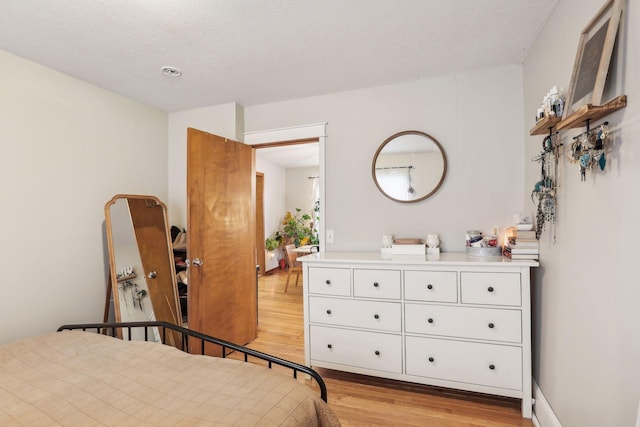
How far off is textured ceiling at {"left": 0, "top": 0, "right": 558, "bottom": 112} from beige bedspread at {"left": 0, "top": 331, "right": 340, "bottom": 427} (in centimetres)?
182

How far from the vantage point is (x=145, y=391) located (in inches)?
49.2

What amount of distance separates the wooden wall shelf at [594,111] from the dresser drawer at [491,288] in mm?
997

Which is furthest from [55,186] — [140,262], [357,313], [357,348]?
[357,348]

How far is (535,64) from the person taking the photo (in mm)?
2105

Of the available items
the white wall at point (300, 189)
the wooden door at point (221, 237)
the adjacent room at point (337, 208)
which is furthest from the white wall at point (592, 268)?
the white wall at point (300, 189)

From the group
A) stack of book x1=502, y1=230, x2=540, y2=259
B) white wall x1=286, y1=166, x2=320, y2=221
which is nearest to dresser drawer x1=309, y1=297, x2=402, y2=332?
stack of book x1=502, y1=230, x2=540, y2=259

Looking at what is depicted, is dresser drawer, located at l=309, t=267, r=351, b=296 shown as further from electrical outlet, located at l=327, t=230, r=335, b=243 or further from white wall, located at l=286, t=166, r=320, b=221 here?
white wall, located at l=286, t=166, r=320, b=221

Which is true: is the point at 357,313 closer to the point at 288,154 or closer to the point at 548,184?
the point at 548,184

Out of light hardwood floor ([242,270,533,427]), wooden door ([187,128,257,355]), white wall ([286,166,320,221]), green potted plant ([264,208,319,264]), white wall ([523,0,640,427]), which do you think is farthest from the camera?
white wall ([286,166,320,221])

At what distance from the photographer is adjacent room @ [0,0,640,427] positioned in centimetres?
125

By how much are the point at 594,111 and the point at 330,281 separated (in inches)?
68.5

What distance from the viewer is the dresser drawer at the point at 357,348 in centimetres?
220

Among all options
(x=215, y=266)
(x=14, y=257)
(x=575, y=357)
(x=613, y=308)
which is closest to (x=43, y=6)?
(x=14, y=257)

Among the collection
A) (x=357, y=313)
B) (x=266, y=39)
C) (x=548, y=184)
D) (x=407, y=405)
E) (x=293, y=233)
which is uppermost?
(x=266, y=39)
